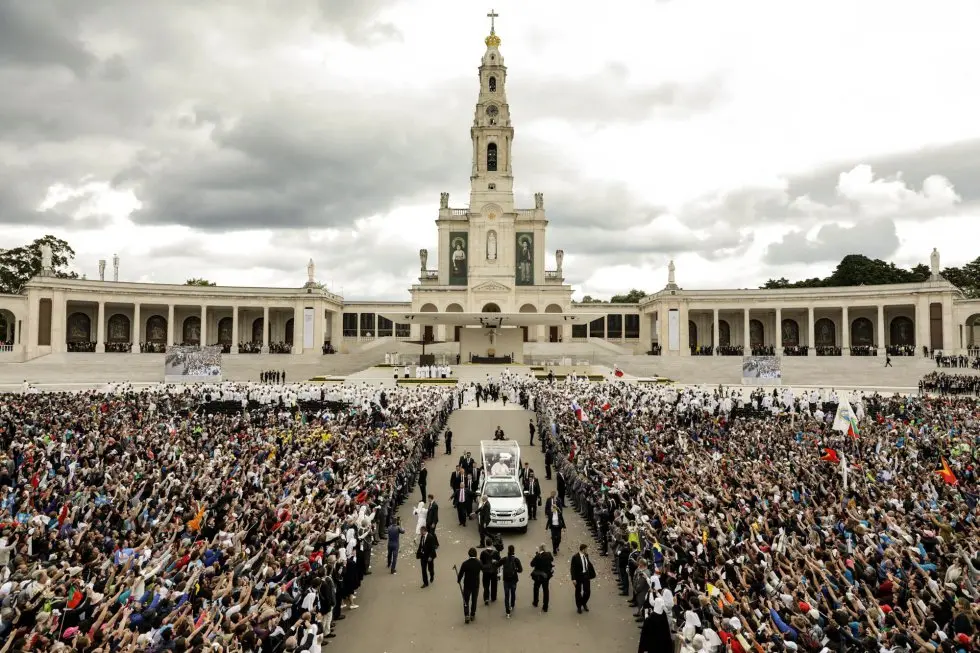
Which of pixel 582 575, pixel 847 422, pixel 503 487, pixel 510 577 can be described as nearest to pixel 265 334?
pixel 503 487

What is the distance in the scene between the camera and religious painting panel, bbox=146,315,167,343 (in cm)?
6719

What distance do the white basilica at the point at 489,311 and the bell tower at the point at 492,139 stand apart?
0.44 feet

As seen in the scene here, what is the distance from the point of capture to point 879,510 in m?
10.2

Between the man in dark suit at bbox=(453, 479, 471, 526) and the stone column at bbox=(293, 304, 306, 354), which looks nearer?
the man in dark suit at bbox=(453, 479, 471, 526)

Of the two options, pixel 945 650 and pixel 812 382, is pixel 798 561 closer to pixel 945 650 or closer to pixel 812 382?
pixel 945 650

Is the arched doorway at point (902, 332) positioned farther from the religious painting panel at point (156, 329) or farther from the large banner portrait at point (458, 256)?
the religious painting panel at point (156, 329)

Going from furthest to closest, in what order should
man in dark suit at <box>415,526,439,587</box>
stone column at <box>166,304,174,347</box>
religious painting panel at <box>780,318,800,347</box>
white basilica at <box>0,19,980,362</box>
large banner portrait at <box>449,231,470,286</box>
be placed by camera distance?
large banner portrait at <box>449,231,470,286</box>
religious painting panel at <box>780,318,800,347</box>
stone column at <box>166,304,174,347</box>
white basilica at <box>0,19,980,362</box>
man in dark suit at <box>415,526,439,587</box>

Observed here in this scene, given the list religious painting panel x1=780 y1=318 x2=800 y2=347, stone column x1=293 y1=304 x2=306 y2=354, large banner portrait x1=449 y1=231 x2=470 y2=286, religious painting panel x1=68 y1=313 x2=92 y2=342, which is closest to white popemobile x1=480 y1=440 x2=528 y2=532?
stone column x1=293 y1=304 x2=306 y2=354

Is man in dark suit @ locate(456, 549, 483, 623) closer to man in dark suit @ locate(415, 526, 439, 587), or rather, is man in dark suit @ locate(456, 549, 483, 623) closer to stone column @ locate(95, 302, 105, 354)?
man in dark suit @ locate(415, 526, 439, 587)

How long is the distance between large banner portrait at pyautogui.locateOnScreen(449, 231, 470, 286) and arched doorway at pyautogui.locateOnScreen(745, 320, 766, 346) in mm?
32344

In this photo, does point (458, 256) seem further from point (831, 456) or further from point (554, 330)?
point (831, 456)

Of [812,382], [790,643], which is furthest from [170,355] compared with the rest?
[812,382]

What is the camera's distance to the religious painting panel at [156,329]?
67.2 meters

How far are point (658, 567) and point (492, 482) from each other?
235 inches
